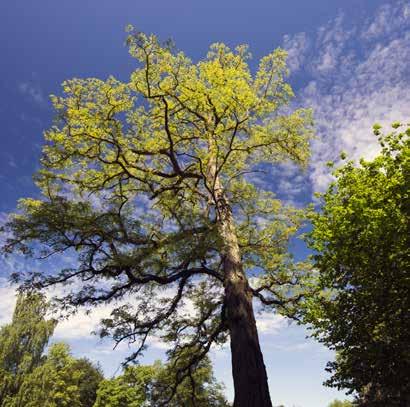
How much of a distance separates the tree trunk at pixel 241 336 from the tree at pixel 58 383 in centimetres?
3592

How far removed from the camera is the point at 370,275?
14.7 meters

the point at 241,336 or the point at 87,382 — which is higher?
the point at 87,382

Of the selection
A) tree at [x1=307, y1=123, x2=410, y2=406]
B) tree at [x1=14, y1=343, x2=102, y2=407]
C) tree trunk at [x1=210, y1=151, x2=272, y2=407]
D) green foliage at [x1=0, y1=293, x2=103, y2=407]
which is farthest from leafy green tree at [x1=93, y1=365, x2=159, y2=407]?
tree trunk at [x1=210, y1=151, x2=272, y2=407]

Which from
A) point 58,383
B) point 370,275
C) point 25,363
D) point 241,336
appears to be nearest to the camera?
point 241,336

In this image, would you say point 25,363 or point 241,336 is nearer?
point 241,336

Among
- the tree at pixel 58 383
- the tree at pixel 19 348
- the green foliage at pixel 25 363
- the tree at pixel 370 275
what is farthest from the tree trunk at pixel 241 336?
the tree at pixel 58 383

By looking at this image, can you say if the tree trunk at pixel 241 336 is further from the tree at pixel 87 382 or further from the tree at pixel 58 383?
the tree at pixel 87 382

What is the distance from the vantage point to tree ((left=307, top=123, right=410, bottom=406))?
45.3 ft

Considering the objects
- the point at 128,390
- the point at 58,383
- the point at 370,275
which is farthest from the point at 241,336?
the point at 128,390

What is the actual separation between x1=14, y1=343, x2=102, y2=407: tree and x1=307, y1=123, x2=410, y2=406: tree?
3209 cm

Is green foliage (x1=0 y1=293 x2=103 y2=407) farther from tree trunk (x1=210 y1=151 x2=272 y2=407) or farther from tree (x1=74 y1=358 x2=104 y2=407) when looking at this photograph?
tree trunk (x1=210 y1=151 x2=272 y2=407)

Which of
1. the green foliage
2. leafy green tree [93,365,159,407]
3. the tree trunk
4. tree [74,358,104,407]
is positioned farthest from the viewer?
tree [74,358,104,407]

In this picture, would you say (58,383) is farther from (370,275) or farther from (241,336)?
(241,336)

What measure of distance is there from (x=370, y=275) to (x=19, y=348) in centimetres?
3712
